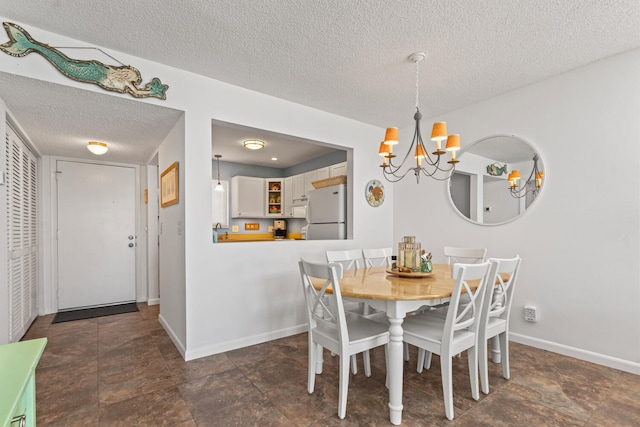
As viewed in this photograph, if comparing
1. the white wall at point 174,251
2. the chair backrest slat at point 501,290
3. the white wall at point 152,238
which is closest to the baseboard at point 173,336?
the white wall at point 174,251

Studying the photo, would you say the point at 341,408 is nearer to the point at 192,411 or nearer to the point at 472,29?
the point at 192,411

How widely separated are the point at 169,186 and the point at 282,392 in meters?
2.18

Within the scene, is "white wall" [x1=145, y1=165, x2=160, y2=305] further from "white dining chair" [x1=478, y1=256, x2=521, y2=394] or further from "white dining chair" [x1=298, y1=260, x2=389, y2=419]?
"white dining chair" [x1=478, y1=256, x2=521, y2=394]

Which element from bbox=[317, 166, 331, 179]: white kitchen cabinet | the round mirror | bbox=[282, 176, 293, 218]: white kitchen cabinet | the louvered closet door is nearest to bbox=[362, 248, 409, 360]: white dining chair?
the round mirror

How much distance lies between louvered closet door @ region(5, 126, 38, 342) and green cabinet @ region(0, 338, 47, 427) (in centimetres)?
217

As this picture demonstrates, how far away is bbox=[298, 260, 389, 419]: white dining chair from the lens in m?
1.82

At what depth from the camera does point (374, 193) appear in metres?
4.15

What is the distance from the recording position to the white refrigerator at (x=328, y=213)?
3988 mm

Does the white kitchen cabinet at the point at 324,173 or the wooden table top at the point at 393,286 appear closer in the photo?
the wooden table top at the point at 393,286

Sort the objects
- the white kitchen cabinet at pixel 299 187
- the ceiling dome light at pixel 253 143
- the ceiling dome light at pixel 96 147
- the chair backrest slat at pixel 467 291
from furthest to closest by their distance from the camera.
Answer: the white kitchen cabinet at pixel 299 187
the ceiling dome light at pixel 253 143
the ceiling dome light at pixel 96 147
the chair backrest slat at pixel 467 291

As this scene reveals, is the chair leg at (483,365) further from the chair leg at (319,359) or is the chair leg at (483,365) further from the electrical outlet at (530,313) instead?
the electrical outlet at (530,313)

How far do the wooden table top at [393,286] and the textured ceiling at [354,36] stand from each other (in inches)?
66.9

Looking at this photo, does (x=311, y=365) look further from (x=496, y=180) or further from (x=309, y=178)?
(x=309, y=178)

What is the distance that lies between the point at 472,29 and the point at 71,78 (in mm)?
2787
